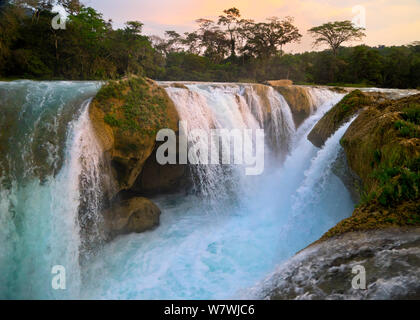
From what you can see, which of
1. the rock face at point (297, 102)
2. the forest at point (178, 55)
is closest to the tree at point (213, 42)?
the forest at point (178, 55)

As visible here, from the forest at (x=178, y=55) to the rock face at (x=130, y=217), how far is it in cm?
381

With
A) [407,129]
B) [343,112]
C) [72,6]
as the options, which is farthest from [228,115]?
[72,6]

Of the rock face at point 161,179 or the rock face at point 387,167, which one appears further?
the rock face at point 161,179

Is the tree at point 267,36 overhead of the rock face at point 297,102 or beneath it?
overhead

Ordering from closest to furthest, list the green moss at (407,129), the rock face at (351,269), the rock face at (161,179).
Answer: the rock face at (351,269)
the green moss at (407,129)
the rock face at (161,179)

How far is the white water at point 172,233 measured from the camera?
443 centimetres

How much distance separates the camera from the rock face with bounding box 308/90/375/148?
6.27 m

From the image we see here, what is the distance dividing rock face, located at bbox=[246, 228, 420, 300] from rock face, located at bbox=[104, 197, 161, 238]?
4.47 meters

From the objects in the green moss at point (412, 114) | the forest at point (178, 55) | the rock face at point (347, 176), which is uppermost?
the forest at point (178, 55)

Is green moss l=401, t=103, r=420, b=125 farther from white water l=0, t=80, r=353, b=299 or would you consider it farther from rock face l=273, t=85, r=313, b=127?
rock face l=273, t=85, r=313, b=127

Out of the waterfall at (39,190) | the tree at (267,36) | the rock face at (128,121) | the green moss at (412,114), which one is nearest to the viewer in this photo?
the green moss at (412,114)

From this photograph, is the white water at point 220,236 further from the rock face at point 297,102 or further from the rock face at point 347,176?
the rock face at point 297,102
